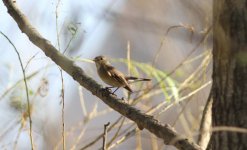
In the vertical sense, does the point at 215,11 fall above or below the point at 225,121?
above

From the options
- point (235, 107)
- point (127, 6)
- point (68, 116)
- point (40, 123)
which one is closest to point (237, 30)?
point (235, 107)

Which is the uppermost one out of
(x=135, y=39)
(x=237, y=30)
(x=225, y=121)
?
(x=135, y=39)

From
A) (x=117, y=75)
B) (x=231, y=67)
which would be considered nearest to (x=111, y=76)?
(x=117, y=75)

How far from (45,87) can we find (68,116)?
2349 millimetres

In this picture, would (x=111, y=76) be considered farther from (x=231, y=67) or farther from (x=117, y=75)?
(x=231, y=67)

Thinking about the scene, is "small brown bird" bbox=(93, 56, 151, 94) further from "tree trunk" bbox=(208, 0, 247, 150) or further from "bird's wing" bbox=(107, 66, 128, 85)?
"tree trunk" bbox=(208, 0, 247, 150)

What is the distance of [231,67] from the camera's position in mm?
1328

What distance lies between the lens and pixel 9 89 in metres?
2.04

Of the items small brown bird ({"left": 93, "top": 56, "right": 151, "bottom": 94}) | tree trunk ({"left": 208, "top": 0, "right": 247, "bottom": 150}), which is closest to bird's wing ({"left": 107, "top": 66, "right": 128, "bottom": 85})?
small brown bird ({"left": 93, "top": 56, "right": 151, "bottom": 94})

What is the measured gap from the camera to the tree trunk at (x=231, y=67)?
1.31 m

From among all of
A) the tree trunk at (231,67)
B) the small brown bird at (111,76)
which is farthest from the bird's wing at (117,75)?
the tree trunk at (231,67)

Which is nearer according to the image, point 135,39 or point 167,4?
point 167,4

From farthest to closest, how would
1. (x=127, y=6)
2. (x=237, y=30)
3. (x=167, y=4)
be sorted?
(x=127, y=6) → (x=167, y=4) → (x=237, y=30)

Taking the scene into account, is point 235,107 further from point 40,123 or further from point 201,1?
point 40,123
